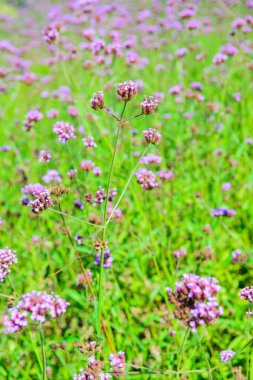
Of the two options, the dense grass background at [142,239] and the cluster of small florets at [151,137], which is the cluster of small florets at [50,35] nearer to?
the dense grass background at [142,239]

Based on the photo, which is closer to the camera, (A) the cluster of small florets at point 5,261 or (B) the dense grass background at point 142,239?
(A) the cluster of small florets at point 5,261

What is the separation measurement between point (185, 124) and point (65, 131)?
2.31m

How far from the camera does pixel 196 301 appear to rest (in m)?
1.41

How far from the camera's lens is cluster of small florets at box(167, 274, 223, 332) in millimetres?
1362

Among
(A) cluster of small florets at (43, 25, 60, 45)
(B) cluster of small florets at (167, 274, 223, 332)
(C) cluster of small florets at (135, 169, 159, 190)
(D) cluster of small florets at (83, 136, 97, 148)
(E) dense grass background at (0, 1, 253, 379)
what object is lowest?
(E) dense grass background at (0, 1, 253, 379)

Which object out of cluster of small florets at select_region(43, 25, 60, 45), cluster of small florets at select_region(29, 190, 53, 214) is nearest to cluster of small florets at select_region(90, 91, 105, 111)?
cluster of small florets at select_region(29, 190, 53, 214)

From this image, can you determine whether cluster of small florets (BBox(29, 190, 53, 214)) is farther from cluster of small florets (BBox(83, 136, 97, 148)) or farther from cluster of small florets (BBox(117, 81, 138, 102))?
cluster of small florets (BBox(83, 136, 97, 148))

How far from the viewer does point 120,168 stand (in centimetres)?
340

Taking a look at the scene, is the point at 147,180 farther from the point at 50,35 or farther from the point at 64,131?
the point at 50,35

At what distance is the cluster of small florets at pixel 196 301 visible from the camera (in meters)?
1.36

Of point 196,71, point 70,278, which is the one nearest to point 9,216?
point 70,278

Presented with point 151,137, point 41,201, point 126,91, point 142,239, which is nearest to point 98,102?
point 126,91

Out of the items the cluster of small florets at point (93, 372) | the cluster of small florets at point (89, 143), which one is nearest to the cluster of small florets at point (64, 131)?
the cluster of small florets at point (89, 143)

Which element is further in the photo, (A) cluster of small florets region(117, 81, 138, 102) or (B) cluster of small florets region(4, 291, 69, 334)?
(A) cluster of small florets region(117, 81, 138, 102)
